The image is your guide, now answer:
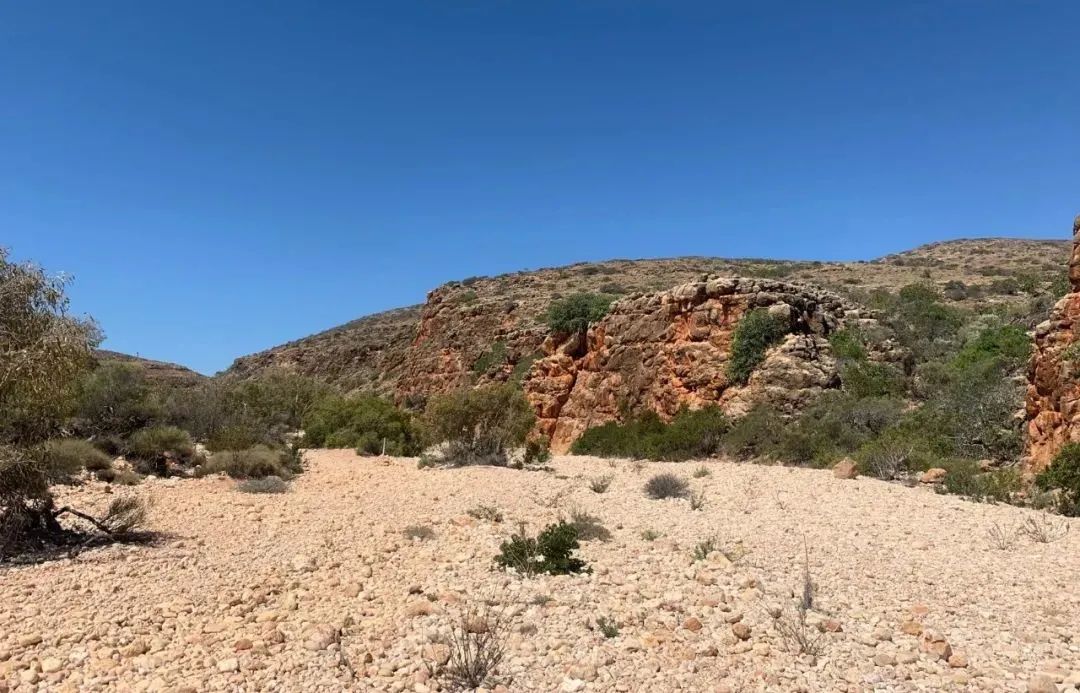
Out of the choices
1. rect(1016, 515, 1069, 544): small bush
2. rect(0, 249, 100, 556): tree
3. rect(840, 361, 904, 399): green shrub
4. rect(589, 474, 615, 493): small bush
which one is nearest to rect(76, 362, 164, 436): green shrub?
rect(0, 249, 100, 556): tree

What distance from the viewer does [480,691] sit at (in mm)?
4754

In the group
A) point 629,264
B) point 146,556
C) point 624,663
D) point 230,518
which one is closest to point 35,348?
point 146,556

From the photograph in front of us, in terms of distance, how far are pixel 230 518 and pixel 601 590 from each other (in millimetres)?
5572

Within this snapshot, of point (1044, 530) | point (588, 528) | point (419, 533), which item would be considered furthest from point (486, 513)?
point (1044, 530)

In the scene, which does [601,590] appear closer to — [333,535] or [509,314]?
[333,535]

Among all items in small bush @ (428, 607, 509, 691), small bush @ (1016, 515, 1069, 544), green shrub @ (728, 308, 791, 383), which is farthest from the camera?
green shrub @ (728, 308, 791, 383)

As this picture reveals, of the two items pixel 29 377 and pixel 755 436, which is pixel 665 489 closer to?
pixel 755 436

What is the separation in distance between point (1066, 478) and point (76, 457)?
15867mm

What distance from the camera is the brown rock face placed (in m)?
12.3

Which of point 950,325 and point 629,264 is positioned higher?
point 629,264

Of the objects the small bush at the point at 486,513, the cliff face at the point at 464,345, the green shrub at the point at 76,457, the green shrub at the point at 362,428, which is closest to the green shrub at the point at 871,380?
the green shrub at the point at 362,428

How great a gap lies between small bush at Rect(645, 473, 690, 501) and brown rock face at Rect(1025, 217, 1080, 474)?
6.25 m

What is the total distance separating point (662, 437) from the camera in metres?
20.1

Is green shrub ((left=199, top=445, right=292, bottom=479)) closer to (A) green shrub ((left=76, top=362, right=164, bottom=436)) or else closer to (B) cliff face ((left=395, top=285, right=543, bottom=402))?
(A) green shrub ((left=76, top=362, right=164, bottom=436))
